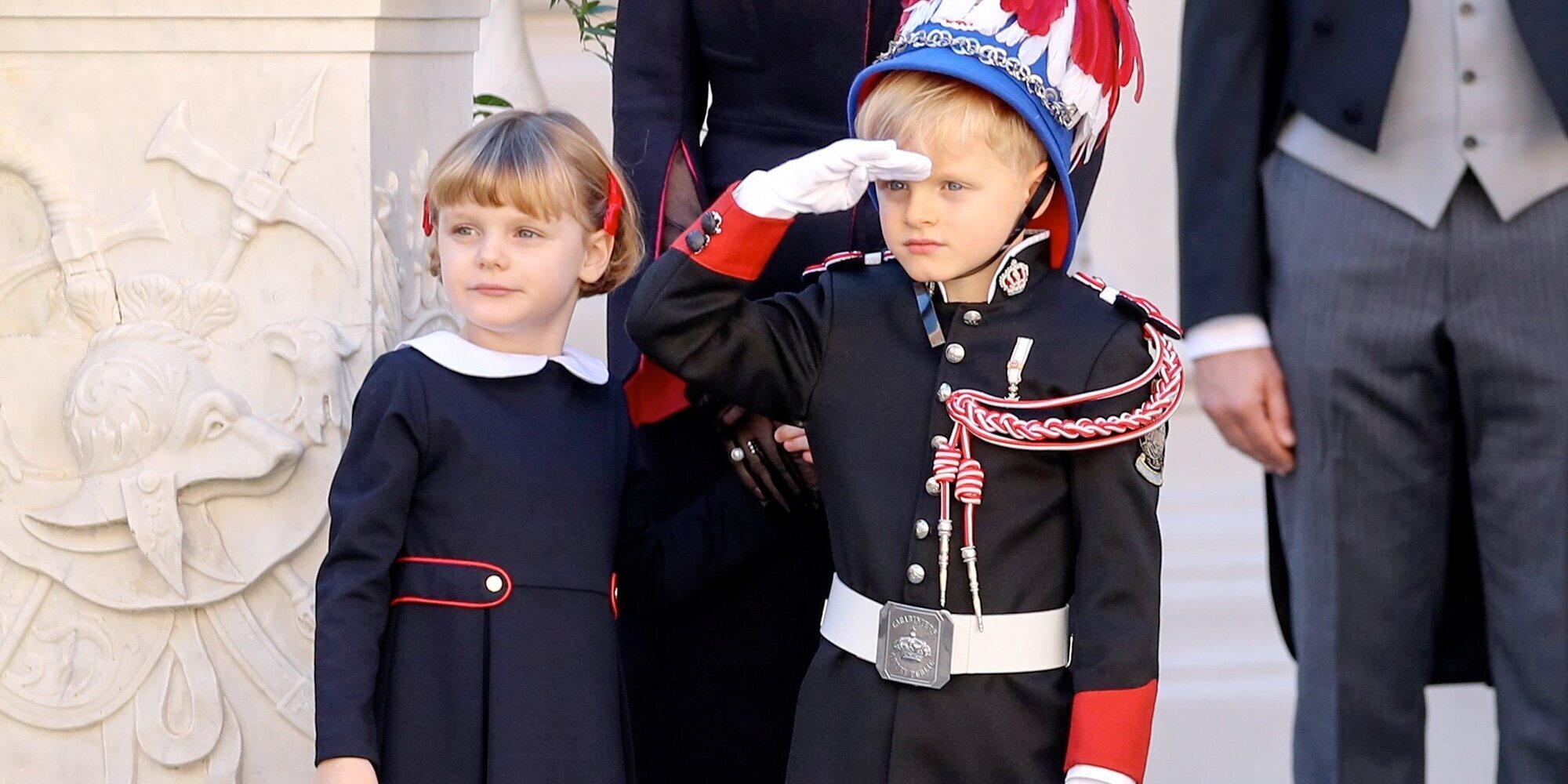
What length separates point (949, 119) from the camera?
6.88 feet

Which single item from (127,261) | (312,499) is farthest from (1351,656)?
(127,261)

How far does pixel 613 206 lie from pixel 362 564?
52 centimetres

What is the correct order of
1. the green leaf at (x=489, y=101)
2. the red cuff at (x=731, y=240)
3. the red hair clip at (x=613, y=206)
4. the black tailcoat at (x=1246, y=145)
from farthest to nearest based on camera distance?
the green leaf at (x=489, y=101) < the red hair clip at (x=613, y=206) < the red cuff at (x=731, y=240) < the black tailcoat at (x=1246, y=145)

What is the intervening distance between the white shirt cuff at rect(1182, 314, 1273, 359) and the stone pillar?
3.66ft

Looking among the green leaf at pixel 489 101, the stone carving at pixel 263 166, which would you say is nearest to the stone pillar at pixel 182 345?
the stone carving at pixel 263 166

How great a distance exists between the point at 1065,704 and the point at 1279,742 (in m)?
1.96

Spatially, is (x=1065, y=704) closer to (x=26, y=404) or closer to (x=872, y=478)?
(x=872, y=478)

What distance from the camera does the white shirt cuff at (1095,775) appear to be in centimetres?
205

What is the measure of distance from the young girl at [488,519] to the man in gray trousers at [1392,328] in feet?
2.40

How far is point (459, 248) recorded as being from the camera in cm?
232

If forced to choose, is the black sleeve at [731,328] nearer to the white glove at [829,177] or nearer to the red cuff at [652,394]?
the white glove at [829,177]

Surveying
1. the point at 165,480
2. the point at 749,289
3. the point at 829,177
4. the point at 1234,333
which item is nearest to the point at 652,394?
the point at 749,289

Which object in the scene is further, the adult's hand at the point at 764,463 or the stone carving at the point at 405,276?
the stone carving at the point at 405,276

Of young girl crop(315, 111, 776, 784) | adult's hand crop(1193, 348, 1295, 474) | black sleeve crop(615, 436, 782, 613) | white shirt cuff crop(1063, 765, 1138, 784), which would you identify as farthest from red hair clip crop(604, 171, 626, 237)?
white shirt cuff crop(1063, 765, 1138, 784)
